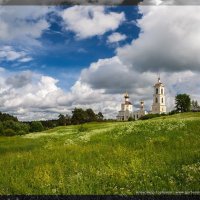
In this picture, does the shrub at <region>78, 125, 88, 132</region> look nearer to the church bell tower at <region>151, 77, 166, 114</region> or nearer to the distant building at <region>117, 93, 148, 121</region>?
the distant building at <region>117, 93, 148, 121</region>

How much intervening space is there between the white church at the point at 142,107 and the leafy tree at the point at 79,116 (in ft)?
2.18

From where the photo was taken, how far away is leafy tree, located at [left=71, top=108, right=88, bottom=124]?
768 centimetres

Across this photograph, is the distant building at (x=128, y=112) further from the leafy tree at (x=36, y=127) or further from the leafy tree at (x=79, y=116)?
the leafy tree at (x=36, y=127)

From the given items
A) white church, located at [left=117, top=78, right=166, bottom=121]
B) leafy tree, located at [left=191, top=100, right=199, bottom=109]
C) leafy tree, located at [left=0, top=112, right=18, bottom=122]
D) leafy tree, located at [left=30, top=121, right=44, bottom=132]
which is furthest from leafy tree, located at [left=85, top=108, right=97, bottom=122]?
leafy tree, located at [left=191, top=100, right=199, bottom=109]

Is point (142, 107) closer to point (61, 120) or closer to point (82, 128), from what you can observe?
point (82, 128)

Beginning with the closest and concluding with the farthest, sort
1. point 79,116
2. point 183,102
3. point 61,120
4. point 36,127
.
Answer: point 183,102, point 61,120, point 79,116, point 36,127

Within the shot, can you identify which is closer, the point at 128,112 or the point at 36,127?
the point at 128,112

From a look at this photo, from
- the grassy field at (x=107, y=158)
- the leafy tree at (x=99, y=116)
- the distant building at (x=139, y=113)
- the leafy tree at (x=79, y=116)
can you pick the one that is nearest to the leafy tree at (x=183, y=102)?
the grassy field at (x=107, y=158)

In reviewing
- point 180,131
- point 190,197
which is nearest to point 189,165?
point 190,197

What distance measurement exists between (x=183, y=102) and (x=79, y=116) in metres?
1.98

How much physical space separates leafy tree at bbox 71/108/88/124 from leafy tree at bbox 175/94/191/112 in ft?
5.70

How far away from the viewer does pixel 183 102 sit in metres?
7.30

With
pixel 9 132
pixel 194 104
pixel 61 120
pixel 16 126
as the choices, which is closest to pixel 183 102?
pixel 194 104

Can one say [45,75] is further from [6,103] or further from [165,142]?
[165,142]
